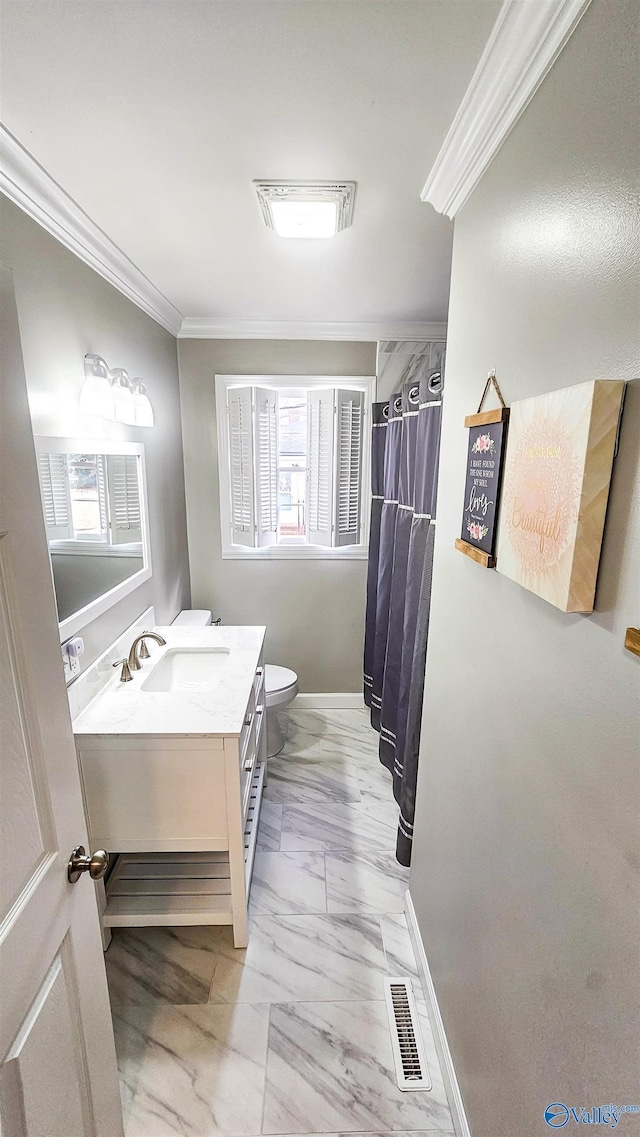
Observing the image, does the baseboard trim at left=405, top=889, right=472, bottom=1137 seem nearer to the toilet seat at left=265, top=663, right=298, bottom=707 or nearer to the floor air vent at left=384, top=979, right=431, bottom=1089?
the floor air vent at left=384, top=979, right=431, bottom=1089

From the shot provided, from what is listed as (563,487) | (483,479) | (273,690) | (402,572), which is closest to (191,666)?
(273,690)

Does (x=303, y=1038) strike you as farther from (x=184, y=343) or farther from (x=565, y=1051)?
(x=184, y=343)

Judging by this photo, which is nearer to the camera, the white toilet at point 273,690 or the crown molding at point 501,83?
the crown molding at point 501,83

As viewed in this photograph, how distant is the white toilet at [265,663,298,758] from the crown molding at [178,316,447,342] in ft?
6.40

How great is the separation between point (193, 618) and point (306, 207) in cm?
201

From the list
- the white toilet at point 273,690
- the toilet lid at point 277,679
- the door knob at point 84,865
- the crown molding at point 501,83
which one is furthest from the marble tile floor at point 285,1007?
the crown molding at point 501,83

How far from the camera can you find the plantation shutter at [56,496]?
145 centimetres

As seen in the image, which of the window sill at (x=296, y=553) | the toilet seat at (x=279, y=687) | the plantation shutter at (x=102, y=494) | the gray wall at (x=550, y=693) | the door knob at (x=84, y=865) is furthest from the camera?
the window sill at (x=296, y=553)

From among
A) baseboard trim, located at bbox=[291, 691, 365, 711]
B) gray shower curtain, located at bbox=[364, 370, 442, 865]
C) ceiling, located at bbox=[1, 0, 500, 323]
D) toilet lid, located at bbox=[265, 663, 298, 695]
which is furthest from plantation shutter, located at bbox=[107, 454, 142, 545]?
baseboard trim, located at bbox=[291, 691, 365, 711]

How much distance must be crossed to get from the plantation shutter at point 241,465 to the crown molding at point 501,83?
5.51 feet

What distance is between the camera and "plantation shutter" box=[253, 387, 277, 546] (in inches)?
110

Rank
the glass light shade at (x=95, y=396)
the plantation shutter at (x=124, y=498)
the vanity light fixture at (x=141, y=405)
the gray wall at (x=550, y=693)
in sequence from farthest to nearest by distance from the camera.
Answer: the vanity light fixture at (x=141, y=405) < the plantation shutter at (x=124, y=498) < the glass light shade at (x=95, y=396) < the gray wall at (x=550, y=693)

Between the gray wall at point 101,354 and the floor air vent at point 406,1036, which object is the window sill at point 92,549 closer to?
the gray wall at point 101,354

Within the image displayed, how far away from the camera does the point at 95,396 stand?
1.65 m
